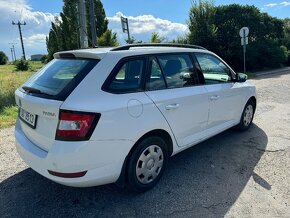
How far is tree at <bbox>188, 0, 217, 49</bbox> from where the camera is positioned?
20.1m

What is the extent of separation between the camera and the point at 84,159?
2.85 m

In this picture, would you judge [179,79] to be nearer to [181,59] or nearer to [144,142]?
[181,59]

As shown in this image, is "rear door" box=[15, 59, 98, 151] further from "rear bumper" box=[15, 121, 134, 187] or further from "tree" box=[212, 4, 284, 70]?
"tree" box=[212, 4, 284, 70]

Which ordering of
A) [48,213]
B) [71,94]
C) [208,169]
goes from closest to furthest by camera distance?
[71,94], [48,213], [208,169]

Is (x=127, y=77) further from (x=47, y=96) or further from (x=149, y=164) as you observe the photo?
(x=149, y=164)

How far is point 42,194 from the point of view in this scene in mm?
3525

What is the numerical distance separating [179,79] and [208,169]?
1.36m

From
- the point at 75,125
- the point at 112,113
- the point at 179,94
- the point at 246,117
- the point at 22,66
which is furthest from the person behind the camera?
the point at 22,66

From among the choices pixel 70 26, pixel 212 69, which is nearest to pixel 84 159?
pixel 212 69

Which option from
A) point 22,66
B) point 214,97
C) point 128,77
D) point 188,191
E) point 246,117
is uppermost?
point 22,66

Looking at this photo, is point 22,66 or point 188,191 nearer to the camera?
point 188,191

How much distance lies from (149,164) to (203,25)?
60.4 feet

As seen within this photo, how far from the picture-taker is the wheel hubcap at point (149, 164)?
11.3ft

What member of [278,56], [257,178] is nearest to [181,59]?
[257,178]
